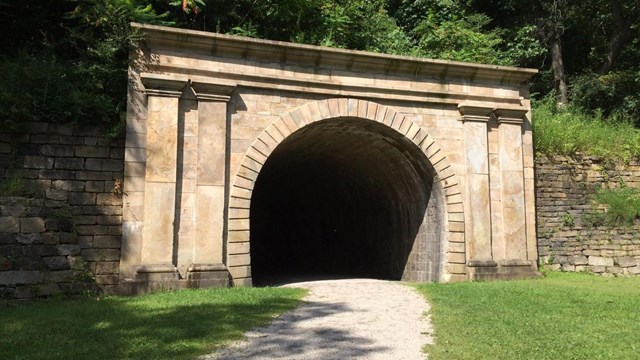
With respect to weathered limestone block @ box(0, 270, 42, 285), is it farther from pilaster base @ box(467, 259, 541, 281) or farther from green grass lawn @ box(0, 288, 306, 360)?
pilaster base @ box(467, 259, 541, 281)

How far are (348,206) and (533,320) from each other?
9466mm

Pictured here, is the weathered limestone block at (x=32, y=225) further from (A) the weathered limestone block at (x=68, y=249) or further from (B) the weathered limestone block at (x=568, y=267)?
(B) the weathered limestone block at (x=568, y=267)

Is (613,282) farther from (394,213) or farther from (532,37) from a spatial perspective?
(532,37)

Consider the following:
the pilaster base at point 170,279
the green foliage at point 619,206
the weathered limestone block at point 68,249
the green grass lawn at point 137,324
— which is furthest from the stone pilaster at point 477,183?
the weathered limestone block at point 68,249

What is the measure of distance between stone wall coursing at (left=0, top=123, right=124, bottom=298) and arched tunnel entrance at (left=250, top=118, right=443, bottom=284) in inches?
137

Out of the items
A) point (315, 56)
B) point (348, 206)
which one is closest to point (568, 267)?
point (348, 206)

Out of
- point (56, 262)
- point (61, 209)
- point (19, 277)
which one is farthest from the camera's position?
point (61, 209)

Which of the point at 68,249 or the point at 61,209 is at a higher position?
the point at 61,209

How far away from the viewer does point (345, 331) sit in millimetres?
5922

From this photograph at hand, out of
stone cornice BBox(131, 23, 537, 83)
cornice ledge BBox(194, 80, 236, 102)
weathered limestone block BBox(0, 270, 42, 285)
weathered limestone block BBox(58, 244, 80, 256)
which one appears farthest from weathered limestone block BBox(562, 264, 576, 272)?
weathered limestone block BBox(0, 270, 42, 285)

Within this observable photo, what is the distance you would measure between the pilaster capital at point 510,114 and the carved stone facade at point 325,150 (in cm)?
3

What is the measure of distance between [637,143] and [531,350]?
1092 centimetres

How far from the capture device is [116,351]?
16.1 feet

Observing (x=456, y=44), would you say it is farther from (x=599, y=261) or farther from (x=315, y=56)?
(x=315, y=56)
